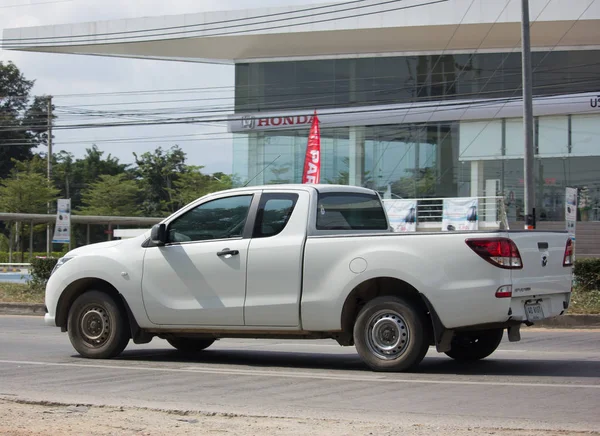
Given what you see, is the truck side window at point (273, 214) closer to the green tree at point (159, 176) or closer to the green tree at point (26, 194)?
the green tree at point (26, 194)

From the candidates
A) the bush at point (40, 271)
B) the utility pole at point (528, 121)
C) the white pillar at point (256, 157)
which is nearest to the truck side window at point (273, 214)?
the bush at point (40, 271)

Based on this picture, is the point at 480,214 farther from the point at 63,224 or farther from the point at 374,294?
the point at 374,294

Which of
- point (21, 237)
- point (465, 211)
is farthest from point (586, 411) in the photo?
point (21, 237)

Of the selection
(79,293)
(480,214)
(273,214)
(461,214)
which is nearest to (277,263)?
(273,214)

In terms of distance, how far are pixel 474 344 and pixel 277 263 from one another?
248 cm

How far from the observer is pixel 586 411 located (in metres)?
6.81

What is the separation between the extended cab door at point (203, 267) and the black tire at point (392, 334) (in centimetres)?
140

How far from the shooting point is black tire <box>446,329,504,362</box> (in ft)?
31.9

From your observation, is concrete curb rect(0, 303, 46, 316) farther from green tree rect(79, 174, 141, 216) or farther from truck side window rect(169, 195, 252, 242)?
green tree rect(79, 174, 141, 216)

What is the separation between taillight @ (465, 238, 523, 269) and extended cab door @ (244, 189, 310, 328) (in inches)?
73.0

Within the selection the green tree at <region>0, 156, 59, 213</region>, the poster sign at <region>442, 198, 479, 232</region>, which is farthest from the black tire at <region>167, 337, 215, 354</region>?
the green tree at <region>0, 156, 59, 213</region>

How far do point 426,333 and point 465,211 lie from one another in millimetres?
31848

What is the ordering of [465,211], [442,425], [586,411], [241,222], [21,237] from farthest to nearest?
[21,237], [465,211], [241,222], [586,411], [442,425]

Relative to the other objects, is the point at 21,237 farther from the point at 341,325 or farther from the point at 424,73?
the point at 341,325
